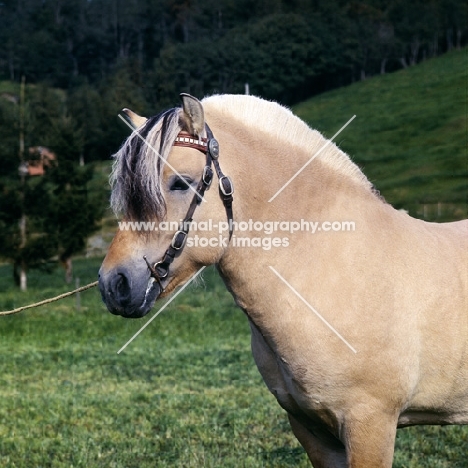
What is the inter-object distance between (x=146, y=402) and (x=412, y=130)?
120 ft

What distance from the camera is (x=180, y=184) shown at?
3152 mm

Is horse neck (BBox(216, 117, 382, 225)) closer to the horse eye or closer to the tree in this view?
the horse eye

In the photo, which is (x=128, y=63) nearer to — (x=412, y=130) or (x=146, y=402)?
(x=412, y=130)

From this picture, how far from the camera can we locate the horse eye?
3139mm

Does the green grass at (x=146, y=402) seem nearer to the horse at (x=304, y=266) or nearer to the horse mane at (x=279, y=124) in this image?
the horse at (x=304, y=266)

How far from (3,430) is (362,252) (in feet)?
15.2

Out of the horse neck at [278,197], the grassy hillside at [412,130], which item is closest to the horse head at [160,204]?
the horse neck at [278,197]

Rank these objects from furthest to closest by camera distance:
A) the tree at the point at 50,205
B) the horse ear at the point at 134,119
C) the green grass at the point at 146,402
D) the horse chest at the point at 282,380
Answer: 1. the tree at the point at 50,205
2. the green grass at the point at 146,402
3. the horse ear at the point at 134,119
4. the horse chest at the point at 282,380

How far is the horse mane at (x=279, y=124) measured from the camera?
3498 mm

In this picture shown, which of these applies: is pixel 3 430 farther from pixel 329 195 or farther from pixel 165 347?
pixel 165 347

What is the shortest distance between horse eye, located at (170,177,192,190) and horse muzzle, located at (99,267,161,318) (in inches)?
14.9

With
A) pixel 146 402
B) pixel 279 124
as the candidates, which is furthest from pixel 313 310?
pixel 146 402

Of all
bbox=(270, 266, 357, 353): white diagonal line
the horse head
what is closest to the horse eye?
the horse head

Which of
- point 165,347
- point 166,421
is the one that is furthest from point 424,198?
point 166,421
